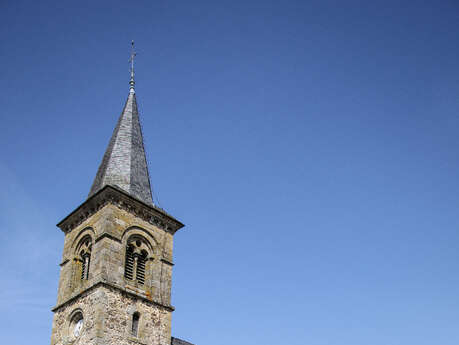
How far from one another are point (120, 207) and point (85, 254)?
2450mm

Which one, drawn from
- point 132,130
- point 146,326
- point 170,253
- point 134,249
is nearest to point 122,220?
point 134,249

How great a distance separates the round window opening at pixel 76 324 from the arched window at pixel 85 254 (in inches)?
65.0

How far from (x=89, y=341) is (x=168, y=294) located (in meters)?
4.28

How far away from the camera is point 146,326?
66.7 feet

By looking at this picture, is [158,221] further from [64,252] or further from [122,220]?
[64,252]

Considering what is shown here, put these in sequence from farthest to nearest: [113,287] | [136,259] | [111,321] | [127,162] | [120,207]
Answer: [127,162] < [120,207] < [136,259] < [113,287] < [111,321]

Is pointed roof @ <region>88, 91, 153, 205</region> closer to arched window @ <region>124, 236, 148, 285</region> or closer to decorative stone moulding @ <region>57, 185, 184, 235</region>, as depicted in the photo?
decorative stone moulding @ <region>57, 185, 184, 235</region>

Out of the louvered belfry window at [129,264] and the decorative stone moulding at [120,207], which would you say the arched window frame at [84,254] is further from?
the louvered belfry window at [129,264]

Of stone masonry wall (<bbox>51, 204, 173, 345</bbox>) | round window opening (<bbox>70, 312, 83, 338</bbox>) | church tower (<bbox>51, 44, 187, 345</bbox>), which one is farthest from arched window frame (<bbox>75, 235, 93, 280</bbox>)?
round window opening (<bbox>70, 312, 83, 338</bbox>)

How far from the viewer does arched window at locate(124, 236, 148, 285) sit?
69.5 ft

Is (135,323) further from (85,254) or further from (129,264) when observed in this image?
(85,254)

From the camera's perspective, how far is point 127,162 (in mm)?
24625

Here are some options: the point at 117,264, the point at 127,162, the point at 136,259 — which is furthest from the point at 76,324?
the point at 127,162

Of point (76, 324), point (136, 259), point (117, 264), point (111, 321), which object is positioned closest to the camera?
point (111, 321)
